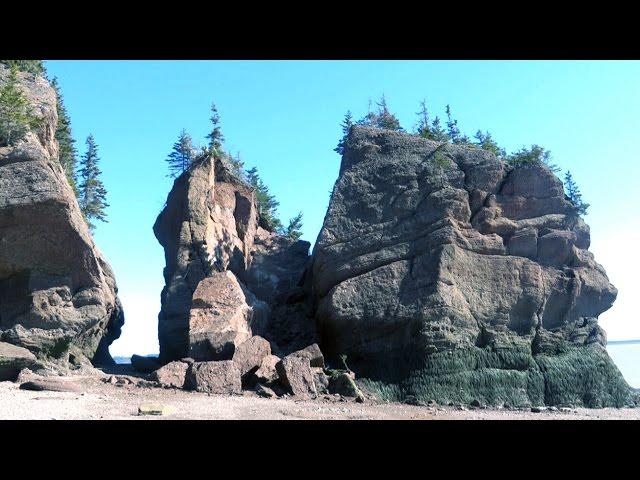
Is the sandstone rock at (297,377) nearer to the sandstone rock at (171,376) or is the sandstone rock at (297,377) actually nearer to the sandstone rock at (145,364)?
the sandstone rock at (171,376)

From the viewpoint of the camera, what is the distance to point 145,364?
21.0 m

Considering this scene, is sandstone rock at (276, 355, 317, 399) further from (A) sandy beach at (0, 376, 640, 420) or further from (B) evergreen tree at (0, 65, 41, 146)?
(B) evergreen tree at (0, 65, 41, 146)

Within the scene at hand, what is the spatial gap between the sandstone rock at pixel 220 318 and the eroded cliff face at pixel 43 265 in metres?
3.67

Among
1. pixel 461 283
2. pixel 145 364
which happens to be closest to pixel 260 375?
pixel 461 283

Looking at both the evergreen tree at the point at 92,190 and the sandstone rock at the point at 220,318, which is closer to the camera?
the sandstone rock at the point at 220,318

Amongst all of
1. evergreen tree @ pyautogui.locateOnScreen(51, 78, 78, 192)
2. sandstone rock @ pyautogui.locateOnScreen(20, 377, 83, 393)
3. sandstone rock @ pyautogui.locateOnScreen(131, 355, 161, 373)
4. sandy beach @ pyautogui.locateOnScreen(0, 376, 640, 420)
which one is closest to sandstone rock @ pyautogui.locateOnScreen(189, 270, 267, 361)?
sandy beach @ pyautogui.locateOnScreen(0, 376, 640, 420)

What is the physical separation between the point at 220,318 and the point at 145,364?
5055 millimetres

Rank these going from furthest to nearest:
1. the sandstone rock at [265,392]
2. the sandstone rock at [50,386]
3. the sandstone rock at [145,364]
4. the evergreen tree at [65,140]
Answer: the evergreen tree at [65,140] < the sandstone rock at [145,364] < the sandstone rock at [265,392] < the sandstone rock at [50,386]

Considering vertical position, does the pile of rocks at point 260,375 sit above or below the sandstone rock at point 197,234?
below

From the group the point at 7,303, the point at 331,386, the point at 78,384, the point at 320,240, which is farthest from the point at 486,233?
the point at 7,303

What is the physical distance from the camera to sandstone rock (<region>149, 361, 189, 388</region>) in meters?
15.1

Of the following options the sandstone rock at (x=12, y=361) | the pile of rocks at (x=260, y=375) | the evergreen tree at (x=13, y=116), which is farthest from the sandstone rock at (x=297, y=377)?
the evergreen tree at (x=13, y=116)

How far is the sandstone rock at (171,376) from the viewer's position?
1511 cm

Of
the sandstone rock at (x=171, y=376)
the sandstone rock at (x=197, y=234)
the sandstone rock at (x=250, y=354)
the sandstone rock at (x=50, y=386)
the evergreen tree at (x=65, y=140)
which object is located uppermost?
the evergreen tree at (x=65, y=140)
